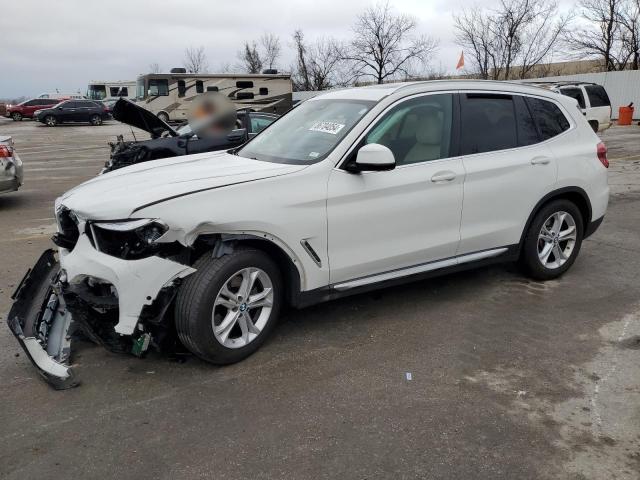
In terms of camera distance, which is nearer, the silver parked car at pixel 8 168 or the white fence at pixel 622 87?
the silver parked car at pixel 8 168

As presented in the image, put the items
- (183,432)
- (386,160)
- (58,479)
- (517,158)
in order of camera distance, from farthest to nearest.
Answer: (517,158) < (386,160) < (183,432) < (58,479)

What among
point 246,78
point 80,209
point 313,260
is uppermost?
point 246,78

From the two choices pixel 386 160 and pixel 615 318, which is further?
pixel 615 318

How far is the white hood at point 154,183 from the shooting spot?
3.36 metres

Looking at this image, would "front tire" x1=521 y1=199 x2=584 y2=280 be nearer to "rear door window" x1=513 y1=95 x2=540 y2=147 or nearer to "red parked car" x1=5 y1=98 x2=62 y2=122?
"rear door window" x1=513 y1=95 x2=540 y2=147

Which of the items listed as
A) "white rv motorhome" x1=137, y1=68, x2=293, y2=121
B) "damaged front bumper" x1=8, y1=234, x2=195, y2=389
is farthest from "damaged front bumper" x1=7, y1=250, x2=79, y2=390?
"white rv motorhome" x1=137, y1=68, x2=293, y2=121

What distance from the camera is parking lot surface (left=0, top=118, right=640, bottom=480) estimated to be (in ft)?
8.90

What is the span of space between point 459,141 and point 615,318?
1881 millimetres

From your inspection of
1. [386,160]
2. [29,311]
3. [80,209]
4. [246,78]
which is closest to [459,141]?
[386,160]

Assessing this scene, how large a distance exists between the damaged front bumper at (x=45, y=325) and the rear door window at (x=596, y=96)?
17916 millimetres

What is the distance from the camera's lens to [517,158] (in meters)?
4.71

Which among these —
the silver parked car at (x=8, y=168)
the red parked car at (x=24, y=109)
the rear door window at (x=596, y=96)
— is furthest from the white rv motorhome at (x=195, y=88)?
the silver parked car at (x=8, y=168)

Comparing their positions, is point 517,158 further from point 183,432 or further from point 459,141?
point 183,432

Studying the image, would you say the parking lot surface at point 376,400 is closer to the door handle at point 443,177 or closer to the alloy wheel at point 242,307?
the alloy wheel at point 242,307
